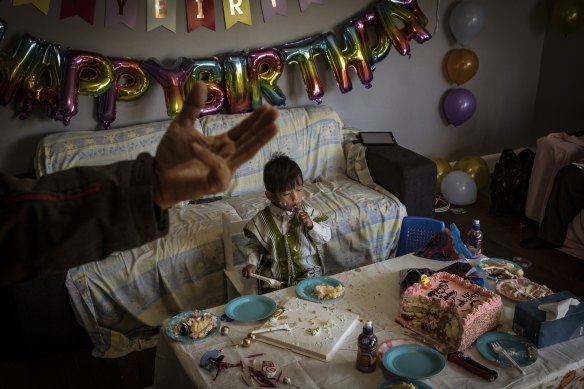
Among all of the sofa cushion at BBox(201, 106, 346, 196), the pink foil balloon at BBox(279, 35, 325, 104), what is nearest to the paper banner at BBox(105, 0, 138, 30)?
the sofa cushion at BBox(201, 106, 346, 196)

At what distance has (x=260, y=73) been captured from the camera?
3.48m

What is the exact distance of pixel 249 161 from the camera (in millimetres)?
3027

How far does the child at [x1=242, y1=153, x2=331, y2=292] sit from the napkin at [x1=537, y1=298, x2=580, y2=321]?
0.94 meters

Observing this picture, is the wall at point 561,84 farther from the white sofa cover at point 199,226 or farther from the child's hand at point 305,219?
the child's hand at point 305,219

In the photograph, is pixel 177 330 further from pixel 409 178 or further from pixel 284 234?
pixel 409 178

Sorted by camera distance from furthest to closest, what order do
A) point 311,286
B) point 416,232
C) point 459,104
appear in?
point 459,104
point 416,232
point 311,286

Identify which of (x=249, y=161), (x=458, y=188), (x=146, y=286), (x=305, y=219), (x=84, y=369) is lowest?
(x=84, y=369)

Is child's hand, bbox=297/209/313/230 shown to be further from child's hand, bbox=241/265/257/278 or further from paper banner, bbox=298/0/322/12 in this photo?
paper banner, bbox=298/0/322/12

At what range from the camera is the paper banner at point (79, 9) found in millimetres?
2986

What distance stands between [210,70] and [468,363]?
2439 mm

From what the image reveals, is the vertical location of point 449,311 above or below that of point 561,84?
below

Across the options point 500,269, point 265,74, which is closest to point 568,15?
point 265,74

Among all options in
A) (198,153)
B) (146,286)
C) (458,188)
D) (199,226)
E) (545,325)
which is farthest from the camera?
(458,188)

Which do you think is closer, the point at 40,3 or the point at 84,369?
the point at 84,369
